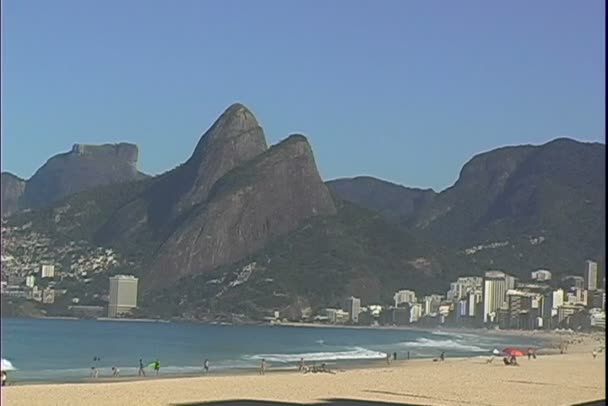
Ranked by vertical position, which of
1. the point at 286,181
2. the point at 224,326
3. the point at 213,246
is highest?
the point at 286,181

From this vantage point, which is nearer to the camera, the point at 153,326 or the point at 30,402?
the point at 30,402

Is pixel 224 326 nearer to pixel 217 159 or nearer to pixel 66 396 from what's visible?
pixel 217 159

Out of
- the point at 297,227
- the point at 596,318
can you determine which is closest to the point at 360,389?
the point at 596,318

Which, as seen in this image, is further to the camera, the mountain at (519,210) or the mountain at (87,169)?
the mountain at (87,169)

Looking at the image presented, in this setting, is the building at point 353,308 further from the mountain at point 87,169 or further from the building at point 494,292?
the mountain at point 87,169

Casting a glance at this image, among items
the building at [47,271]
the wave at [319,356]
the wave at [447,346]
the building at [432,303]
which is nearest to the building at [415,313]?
the building at [432,303]

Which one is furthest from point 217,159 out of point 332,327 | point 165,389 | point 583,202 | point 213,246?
point 165,389

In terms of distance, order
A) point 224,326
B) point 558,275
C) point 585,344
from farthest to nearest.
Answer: point 558,275, point 224,326, point 585,344
